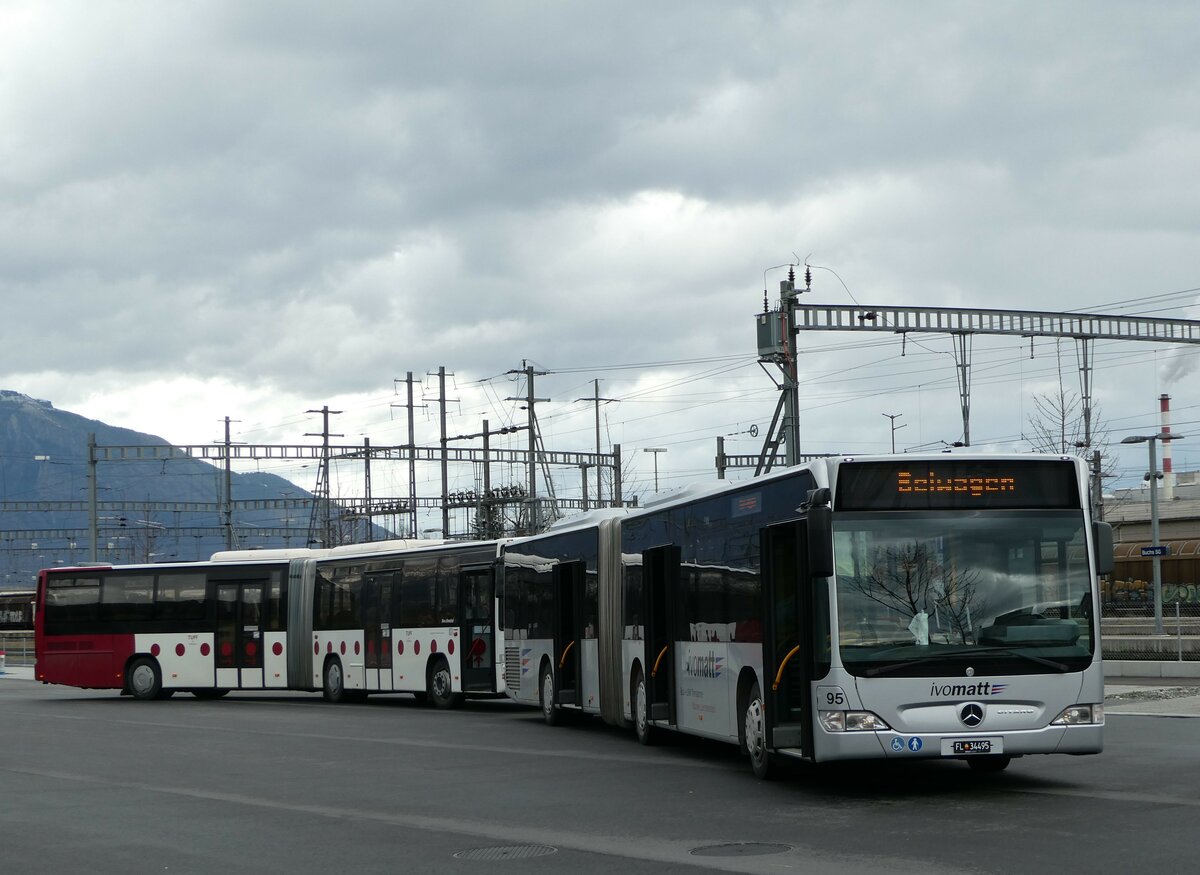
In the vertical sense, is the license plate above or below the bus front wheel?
above

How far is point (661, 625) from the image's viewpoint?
18.6m

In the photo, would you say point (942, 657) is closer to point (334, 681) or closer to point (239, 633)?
point (334, 681)

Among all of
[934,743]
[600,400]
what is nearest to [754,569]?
[934,743]

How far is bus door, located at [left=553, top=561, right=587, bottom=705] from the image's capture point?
2258cm

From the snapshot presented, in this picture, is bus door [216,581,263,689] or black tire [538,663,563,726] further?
bus door [216,581,263,689]

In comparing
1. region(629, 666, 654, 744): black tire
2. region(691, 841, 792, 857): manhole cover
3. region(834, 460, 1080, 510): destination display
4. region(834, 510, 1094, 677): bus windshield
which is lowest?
region(691, 841, 792, 857): manhole cover

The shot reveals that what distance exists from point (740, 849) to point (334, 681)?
2396cm

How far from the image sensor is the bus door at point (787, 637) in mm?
13453

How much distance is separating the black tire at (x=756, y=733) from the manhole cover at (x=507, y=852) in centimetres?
407

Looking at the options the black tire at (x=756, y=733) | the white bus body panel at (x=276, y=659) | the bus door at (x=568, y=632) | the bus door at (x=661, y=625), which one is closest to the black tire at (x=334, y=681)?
the white bus body panel at (x=276, y=659)

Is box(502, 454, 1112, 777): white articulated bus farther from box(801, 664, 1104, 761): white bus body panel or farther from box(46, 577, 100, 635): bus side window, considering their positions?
box(46, 577, 100, 635): bus side window

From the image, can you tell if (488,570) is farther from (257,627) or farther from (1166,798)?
(1166,798)

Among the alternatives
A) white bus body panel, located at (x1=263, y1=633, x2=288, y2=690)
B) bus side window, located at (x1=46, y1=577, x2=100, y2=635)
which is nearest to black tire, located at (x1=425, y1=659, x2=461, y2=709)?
white bus body panel, located at (x1=263, y1=633, x2=288, y2=690)

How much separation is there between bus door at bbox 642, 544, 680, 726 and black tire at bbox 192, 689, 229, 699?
21.3m
